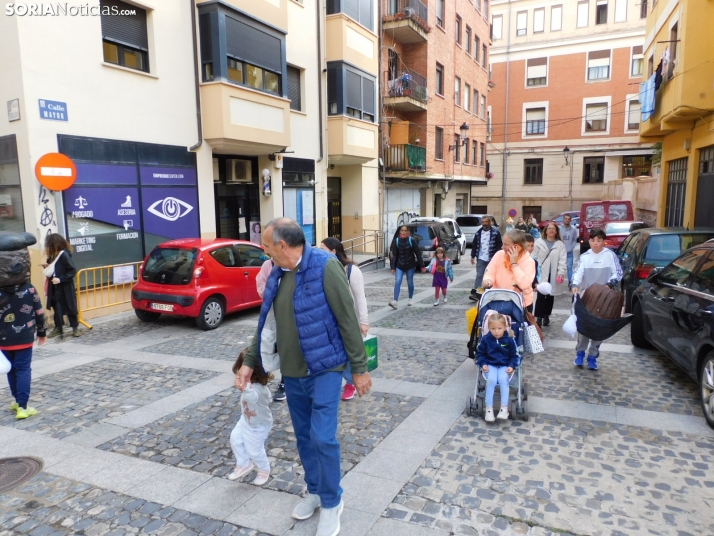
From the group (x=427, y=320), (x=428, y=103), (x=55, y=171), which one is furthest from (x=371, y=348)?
(x=428, y=103)

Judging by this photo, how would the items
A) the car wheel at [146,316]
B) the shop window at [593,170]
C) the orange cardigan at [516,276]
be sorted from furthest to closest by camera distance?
the shop window at [593,170] → the car wheel at [146,316] → the orange cardigan at [516,276]

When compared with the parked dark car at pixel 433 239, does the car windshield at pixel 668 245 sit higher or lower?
higher

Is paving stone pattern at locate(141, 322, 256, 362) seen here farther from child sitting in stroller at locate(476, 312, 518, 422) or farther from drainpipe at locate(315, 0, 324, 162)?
drainpipe at locate(315, 0, 324, 162)

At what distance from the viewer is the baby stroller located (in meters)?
5.04

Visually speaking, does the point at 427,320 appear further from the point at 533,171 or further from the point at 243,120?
the point at 533,171

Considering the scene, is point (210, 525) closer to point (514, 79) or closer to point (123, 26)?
point (123, 26)

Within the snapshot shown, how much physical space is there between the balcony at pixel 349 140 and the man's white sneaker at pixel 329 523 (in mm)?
15649

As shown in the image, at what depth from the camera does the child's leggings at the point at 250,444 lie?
12.6 feet

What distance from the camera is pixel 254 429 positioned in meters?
3.83

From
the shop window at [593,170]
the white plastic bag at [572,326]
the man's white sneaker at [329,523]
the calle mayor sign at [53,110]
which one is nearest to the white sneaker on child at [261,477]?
the man's white sneaker at [329,523]

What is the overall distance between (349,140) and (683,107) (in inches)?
390

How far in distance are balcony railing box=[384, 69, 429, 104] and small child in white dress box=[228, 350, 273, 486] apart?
66.3 feet

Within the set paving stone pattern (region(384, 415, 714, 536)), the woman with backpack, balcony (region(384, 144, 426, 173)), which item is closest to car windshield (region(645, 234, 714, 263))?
paving stone pattern (region(384, 415, 714, 536))

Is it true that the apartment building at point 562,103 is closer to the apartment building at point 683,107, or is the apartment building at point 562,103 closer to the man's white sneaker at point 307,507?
the apartment building at point 683,107
